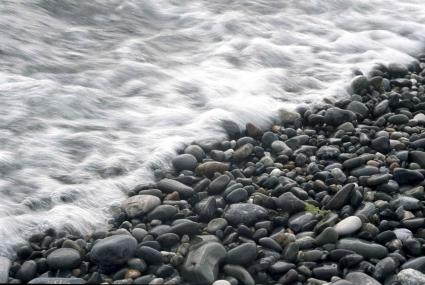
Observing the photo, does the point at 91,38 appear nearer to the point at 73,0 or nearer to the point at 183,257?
the point at 73,0

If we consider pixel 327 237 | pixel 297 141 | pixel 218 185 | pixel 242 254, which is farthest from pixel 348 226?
pixel 297 141

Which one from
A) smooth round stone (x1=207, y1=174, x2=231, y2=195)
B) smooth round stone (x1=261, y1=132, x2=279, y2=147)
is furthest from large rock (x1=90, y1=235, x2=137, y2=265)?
smooth round stone (x1=261, y1=132, x2=279, y2=147)

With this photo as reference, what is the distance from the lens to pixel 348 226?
9.80ft

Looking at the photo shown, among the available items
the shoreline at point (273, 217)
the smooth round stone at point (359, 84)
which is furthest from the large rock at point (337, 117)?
the smooth round stone at point (359, 84)

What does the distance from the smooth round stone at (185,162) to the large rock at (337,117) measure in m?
1.17

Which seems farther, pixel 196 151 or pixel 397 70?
pixel 397 70

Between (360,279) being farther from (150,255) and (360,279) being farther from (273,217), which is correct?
(150,255)

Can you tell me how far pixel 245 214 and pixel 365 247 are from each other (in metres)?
0.67

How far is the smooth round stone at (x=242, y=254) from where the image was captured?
276 centimetres

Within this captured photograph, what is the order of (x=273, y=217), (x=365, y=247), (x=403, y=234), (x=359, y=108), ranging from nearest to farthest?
(x=365, y=247) → (x=403, y=234) → (x=273, y=217) → (x=359, y=108)

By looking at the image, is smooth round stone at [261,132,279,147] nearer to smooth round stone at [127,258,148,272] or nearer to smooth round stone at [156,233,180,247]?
smooth round stone at [156,233,180,247]

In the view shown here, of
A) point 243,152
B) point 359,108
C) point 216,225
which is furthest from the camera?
point 359,108

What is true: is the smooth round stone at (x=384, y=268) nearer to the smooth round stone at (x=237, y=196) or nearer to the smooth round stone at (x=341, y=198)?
the smooth round stone at (x=341, y=198)

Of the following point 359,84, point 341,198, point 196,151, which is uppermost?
point 359,84
